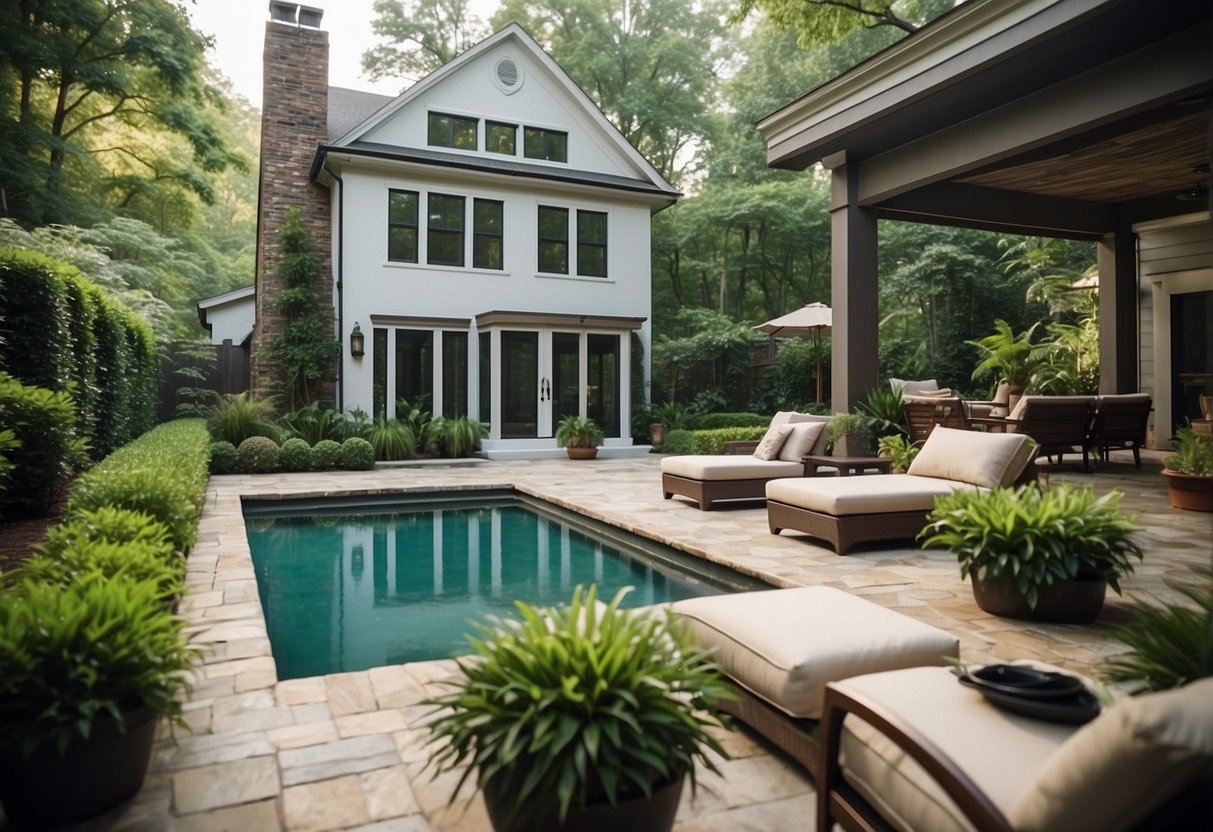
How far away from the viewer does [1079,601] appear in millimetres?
3738

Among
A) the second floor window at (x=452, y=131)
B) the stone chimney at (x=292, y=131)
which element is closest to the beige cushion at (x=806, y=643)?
the stone chimney at (x=292, y=131)

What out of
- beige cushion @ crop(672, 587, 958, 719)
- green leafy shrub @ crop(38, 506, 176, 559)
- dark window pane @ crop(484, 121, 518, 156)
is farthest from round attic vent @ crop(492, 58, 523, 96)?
beige cushion @ crop(672, 587, 958, 719)

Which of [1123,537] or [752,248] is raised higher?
[752,248]

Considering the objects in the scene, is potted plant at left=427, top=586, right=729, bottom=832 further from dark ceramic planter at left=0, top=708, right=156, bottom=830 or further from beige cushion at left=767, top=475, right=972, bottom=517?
beige cushion at left=767, top=475, right=972, bottom=517

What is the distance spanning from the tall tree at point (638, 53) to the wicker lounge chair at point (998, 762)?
2485 centimetres

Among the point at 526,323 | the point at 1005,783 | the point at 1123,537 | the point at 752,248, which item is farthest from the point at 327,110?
the point at 1005,783

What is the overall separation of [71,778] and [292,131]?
1492 cm

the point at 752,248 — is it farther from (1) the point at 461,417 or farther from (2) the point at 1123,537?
(2) the point at 1123,537

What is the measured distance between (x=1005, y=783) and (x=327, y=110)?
1669 centimetres

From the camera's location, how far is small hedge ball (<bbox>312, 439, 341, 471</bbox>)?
1185cm

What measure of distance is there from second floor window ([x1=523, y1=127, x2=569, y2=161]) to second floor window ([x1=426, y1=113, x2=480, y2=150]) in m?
1.10

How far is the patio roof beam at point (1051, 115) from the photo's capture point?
18.1ft

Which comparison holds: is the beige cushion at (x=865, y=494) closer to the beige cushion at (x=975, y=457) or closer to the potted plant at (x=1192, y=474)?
the beige cushion at (x=975, y=457)

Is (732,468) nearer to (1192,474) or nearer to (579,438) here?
(1192,474)
